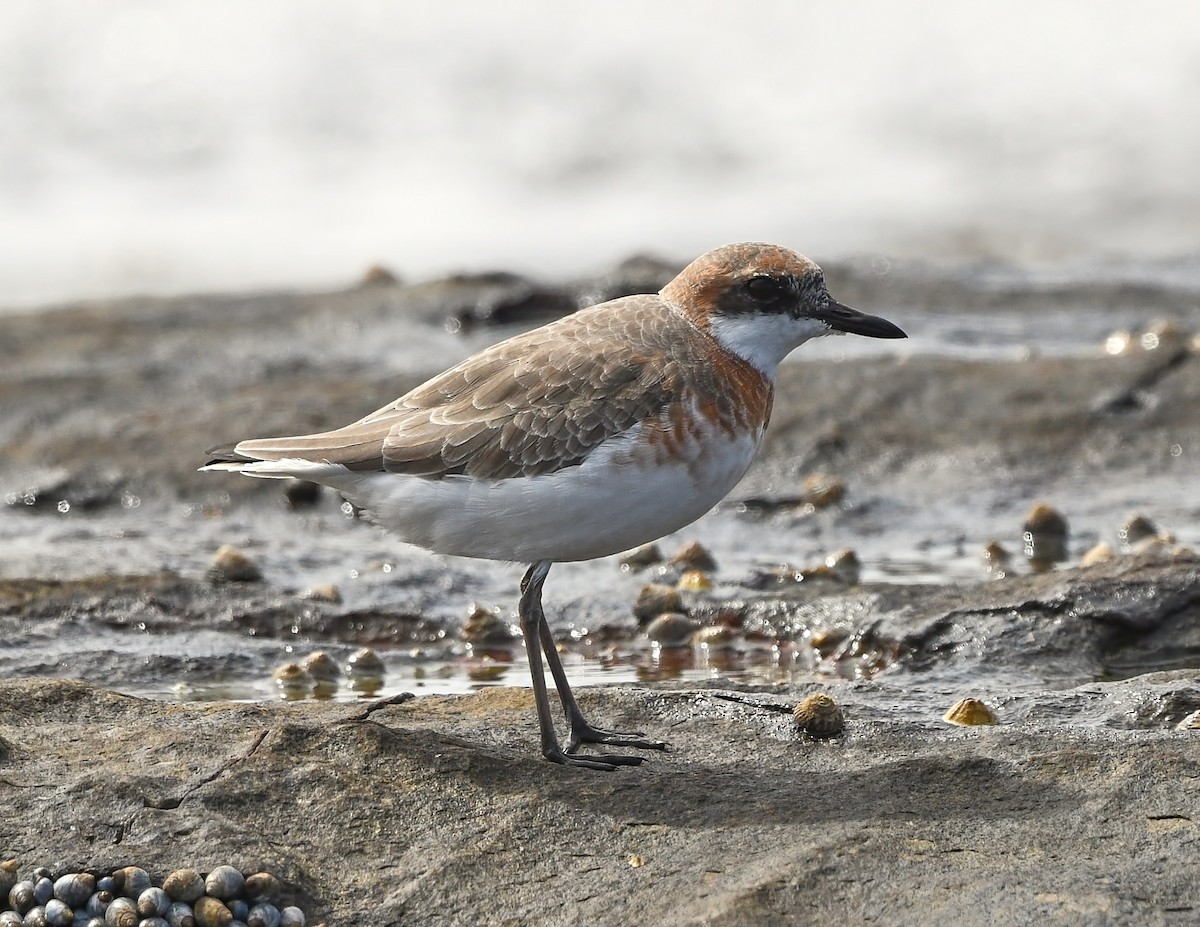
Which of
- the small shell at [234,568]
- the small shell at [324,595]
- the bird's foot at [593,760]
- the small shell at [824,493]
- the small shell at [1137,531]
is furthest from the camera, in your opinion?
the small shell at [824,493]

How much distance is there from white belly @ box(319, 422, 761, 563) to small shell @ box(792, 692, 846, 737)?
2.59 ft

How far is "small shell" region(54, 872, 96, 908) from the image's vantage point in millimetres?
4367

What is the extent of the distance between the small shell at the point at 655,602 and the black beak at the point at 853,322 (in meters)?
1.98

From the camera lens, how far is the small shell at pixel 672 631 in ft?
25.3

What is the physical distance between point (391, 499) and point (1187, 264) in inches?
567

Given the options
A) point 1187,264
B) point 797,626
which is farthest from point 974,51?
point 797,626

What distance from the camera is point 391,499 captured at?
5.80 meters

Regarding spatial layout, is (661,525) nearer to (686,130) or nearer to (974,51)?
(686,130)

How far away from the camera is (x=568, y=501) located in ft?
18.2

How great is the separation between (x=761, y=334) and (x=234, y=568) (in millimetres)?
3706

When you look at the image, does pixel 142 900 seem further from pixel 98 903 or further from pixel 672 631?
pixel 672 631

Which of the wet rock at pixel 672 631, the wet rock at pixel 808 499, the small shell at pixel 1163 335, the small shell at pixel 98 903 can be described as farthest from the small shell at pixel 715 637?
the small shell at pixel 1163 335

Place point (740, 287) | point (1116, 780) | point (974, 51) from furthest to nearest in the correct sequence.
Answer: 1. point (974, 51)
2. point (740, 287)
3. point (1116, 780)

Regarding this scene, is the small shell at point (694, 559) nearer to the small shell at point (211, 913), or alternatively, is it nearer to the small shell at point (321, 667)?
the small shell at point (321, 667)
